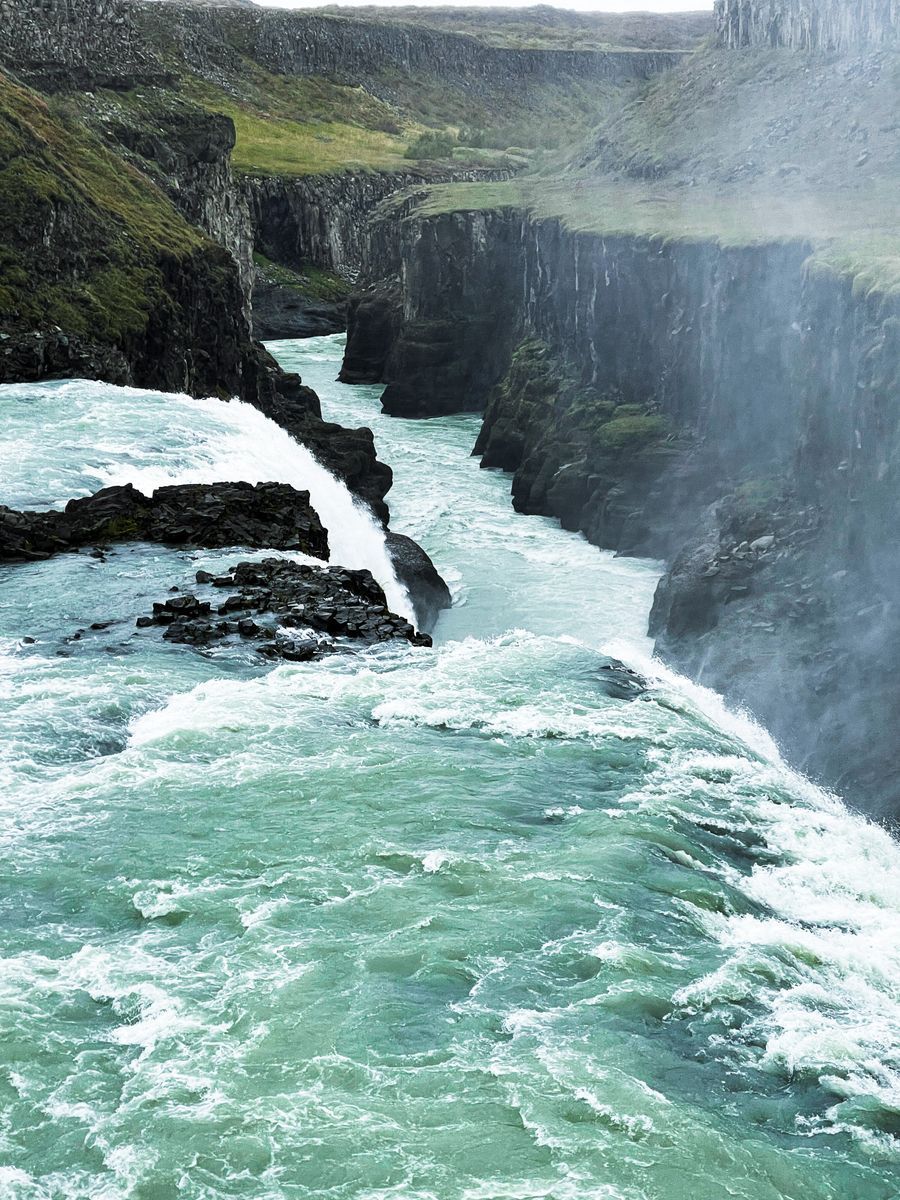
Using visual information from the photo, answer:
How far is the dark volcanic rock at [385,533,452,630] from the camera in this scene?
48031 mm

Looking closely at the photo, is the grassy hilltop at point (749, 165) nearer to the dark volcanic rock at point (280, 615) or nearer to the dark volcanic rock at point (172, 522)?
the dark volcanic rock at point (172, 522)

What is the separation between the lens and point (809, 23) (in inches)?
2884

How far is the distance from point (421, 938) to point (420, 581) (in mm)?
31260

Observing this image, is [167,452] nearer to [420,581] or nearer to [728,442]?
[420,581]

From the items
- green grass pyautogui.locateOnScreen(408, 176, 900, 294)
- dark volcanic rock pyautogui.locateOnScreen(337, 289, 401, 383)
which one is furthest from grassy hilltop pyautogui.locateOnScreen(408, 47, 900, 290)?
dark volcanic rock pyautogui.locateOnScreen(337, 289, 401, 383)

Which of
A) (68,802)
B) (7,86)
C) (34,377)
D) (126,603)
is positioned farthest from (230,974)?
(7,86)

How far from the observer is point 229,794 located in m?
21.9

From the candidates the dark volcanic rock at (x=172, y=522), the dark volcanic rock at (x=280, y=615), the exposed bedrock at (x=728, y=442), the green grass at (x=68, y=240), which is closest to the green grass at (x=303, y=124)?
the exposed bedrock at (x=728, y=442)

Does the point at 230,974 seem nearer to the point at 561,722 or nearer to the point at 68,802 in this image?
the point at 68,802

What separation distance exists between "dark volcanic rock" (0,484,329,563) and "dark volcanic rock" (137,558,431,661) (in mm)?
3773

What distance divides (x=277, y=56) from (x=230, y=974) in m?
189

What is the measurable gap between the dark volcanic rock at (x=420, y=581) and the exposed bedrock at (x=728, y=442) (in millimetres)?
7851

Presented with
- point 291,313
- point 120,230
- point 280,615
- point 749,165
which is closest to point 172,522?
point 280,615

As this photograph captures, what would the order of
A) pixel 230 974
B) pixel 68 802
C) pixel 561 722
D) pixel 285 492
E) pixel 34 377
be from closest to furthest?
pixel 230 974 → pixel 68 802 → pixel 561 722 → pixel 285 492 → pixel 34 377
